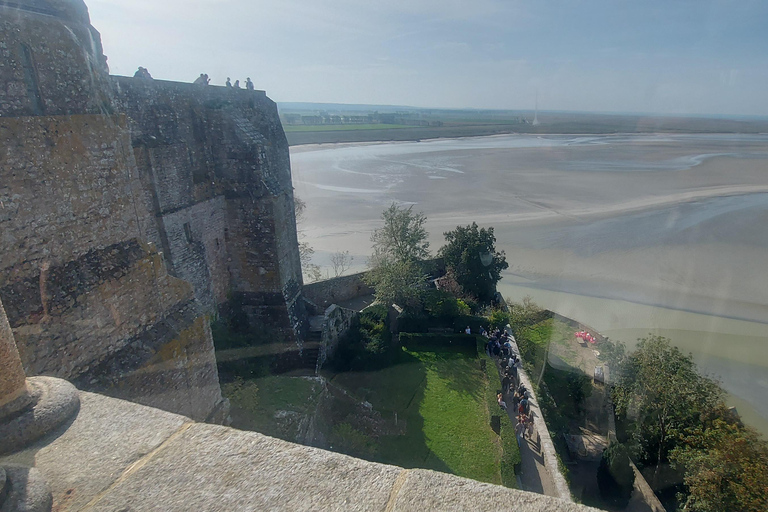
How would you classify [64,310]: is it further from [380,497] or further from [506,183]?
[506,183]

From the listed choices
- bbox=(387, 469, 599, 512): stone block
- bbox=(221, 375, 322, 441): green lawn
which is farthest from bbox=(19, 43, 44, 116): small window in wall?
bbox=(221, 375, 322, 441): green lawn

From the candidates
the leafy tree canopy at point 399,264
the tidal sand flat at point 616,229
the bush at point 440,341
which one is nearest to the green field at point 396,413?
the bush at point 440,341

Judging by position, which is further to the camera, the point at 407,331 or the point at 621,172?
the point at 621,172

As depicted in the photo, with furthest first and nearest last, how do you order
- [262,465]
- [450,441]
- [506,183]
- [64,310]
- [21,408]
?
[506,183]
[450,441]
[64,310]
[21,408]
[262,465]

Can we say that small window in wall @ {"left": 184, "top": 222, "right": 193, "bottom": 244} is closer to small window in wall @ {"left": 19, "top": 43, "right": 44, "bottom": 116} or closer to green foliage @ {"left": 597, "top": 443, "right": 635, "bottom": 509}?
small window in wall @ {"left": 19, "top": 43, "right": 44, "bottom": 116}

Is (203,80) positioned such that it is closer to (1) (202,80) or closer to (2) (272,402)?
(1) (202,80)

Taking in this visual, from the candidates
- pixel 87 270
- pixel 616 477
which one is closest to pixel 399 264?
pixel 616 477

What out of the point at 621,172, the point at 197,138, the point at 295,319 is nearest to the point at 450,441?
the point at 295,319

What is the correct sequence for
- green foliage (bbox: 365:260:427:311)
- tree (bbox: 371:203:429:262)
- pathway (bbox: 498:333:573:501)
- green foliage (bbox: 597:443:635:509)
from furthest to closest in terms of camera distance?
tree (bbox: 371:203:429:262)
green foliage (bbox: 365:260:427:311)
green foliage (bbox: 597:443:635:509)
pathway (bbox: 498:333:573:501)

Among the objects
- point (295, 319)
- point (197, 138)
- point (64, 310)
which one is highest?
point (197, 138)
